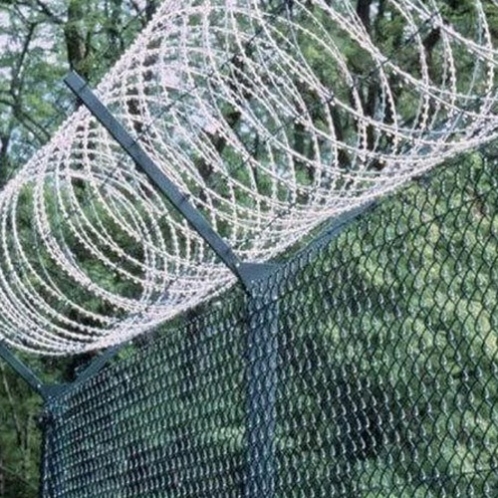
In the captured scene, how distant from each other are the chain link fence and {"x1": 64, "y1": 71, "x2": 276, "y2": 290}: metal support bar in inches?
5.2

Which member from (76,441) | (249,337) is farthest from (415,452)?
(76,441)

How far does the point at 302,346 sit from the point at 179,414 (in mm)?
1055

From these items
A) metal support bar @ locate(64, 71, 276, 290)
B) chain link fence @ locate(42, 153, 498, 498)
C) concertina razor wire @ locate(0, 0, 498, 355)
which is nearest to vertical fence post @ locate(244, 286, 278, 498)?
chain link fence @ locate(42, 153, 498, 498)

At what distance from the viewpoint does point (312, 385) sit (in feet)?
16.2

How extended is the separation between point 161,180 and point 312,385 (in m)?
0.87

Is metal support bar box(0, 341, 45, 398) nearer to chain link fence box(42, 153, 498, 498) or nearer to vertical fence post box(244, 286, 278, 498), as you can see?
chain link fence box(42, 153, 498, 498)

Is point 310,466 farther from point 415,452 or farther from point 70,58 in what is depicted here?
point 70,58

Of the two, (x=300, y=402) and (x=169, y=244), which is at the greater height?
(x=300, y=402)

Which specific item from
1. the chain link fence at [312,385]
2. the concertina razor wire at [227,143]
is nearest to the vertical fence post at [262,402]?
the chain link fence at [312,385]

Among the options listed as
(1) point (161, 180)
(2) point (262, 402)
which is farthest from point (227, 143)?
(2) point (262, 402)

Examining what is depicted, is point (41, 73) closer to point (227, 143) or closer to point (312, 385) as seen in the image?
point (227, 143)

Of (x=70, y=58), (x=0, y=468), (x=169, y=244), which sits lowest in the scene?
(x=0, y=468)

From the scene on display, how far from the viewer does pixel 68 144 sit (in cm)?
546

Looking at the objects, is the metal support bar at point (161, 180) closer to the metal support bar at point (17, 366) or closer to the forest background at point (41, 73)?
the metal support bar at point (17, 366)
